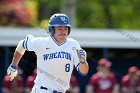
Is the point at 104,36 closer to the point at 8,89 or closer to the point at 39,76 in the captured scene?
the point at 8,89

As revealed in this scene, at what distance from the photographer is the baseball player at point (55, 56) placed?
7.37m

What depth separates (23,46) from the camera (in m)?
7.55

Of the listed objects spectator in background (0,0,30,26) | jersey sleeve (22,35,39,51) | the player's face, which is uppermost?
the player's face

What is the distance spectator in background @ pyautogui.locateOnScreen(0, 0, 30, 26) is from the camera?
78.8 ft

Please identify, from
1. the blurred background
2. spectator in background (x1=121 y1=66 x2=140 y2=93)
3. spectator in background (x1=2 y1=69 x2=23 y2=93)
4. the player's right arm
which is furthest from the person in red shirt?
the player's right arm

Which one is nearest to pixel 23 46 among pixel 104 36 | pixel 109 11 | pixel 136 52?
pixel 104 36

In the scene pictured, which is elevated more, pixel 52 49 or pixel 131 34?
pixel 52 49

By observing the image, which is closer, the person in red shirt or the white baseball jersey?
the white baseball jersey

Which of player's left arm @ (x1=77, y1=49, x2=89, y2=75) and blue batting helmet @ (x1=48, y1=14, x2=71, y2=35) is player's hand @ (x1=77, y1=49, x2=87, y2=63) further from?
blue batting helmet @ (x1=48, y1=14, x2=71, y2=35)

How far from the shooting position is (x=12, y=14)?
79.5 ft

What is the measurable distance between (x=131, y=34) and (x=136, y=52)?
141cm

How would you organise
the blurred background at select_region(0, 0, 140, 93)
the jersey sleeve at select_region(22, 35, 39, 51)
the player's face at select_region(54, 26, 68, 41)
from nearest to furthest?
1. the player's face at select_region(54, 26, 68, 41)
2. the jersey sleeve at select_region(22, 35, 39, 51)
3. the blurred background at select_region(0, 0, 140, 93)

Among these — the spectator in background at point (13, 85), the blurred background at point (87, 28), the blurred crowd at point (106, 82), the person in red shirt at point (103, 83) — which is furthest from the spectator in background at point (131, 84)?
the spectator in background at point (13, 85)

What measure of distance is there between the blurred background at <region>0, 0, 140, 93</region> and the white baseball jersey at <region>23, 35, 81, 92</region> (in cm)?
576
